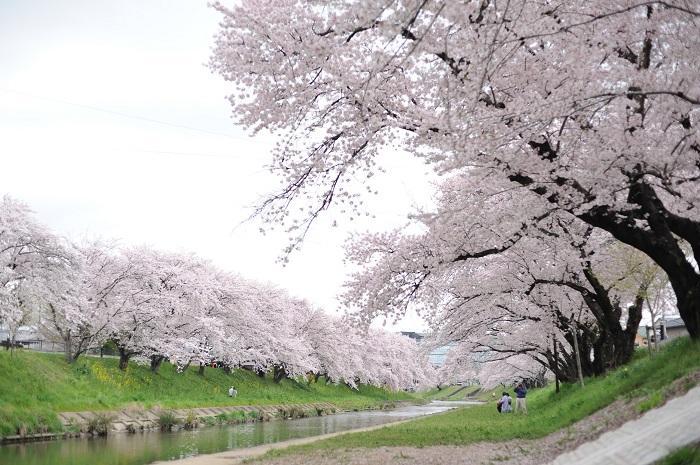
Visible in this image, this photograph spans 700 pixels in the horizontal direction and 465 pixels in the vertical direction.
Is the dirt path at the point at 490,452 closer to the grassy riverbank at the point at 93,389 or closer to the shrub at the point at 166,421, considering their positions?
the grassy riverbank at the point at 93,389

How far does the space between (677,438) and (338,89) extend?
697cm

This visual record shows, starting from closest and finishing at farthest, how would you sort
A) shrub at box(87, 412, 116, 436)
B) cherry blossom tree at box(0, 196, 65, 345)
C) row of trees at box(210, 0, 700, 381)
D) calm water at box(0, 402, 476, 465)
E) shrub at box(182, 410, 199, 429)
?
row of trees at box(210, 0, 700, 381) → calm water at box(0, 402, 476, 465) → shrub at box(87, 412, 116, 436) → cherry blossom tree at box(0, 196, 65, 345) → shrub at box(182, 410, 199, 429)

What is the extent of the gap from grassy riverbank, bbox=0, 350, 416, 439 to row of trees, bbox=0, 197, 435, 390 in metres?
1.18

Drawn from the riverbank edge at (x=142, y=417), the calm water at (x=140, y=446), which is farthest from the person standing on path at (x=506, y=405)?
the riverbank edge at (x=142, y=417)

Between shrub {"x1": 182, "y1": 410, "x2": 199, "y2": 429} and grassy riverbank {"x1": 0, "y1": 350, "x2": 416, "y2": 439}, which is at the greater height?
grassy riverbank {"x1": 0, "y1": 350, "x2": 416, "y2": 439}

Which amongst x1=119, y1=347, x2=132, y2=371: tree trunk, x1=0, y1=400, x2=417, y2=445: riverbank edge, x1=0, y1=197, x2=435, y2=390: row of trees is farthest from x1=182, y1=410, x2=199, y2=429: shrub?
x1=119, y1=347, x2=132, y2=371: tree trunk

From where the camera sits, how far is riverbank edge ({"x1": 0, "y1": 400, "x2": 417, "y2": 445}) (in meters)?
18.6

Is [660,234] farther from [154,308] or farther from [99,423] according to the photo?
[154,308]

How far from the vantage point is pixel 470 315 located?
66.4ft

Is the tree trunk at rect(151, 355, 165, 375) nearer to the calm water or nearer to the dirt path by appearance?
the calm water

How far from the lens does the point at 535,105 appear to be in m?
7.31

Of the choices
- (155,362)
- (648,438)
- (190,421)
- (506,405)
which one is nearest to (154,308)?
(155,362)

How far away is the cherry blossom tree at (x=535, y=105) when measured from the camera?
7.78 meters

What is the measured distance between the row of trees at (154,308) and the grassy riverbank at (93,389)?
1184 millimetres
